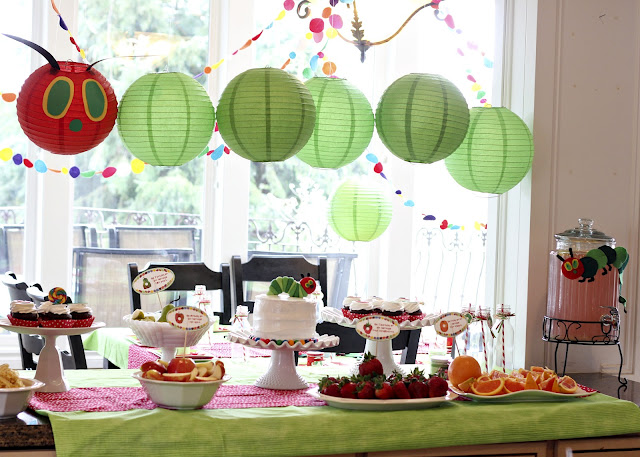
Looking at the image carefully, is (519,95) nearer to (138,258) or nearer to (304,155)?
(304,155)

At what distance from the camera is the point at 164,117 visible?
2.24 m

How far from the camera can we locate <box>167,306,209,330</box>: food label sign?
1.95 metres

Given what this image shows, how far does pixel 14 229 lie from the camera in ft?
13.9

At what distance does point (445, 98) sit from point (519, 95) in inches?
23.5

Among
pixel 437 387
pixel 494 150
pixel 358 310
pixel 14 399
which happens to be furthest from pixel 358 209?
pixel 14 399

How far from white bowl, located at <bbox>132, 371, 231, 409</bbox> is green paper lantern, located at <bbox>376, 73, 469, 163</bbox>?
891 millimetres

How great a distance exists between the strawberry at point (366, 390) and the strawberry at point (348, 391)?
11 millimetres

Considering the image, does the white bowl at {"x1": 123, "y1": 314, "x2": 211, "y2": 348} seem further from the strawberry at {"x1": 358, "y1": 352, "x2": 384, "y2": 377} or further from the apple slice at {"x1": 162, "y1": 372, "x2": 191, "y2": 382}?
the strawberry at {"x1": 358, "y1": 352, "x2": 384, "y2": 377}

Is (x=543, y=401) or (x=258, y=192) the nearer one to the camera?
(x=543, y=401)

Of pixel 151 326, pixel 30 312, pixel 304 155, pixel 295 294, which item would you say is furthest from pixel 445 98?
pixel 30 312

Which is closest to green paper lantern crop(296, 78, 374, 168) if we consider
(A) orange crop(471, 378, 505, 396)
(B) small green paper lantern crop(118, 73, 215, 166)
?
(B) small green paper lantern crop(118, 73, 215, 166)

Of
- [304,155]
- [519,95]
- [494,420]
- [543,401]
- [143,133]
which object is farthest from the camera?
[519,95]

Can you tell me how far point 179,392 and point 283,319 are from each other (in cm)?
37

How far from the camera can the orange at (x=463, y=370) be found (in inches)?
82.9
